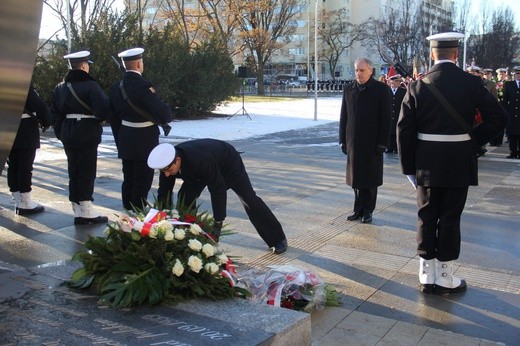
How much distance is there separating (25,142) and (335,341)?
5193 mm

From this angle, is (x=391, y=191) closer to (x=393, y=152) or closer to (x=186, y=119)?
(x=393, y=152)

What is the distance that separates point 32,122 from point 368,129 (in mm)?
4127

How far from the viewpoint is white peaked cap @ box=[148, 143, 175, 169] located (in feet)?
14.9

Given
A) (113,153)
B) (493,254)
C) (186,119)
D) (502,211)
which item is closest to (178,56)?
(186,119)

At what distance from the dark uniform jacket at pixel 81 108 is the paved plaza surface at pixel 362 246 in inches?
40.6

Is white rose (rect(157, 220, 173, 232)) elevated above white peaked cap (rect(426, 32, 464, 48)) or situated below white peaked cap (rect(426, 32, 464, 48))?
below

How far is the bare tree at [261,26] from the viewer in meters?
50.0

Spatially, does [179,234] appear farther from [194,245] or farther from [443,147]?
[443,147]

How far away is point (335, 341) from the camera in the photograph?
398cm

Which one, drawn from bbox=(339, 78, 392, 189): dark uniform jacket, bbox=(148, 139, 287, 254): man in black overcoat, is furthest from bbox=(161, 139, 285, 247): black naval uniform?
bbox=(339, 78, 392, 189): dark uniform jacket

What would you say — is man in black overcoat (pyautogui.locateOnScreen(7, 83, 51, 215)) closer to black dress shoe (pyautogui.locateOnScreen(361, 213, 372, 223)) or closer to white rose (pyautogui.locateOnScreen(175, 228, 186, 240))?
black dress shoe (pyautogui.locateOnScreen(361, 213, 372, 223))

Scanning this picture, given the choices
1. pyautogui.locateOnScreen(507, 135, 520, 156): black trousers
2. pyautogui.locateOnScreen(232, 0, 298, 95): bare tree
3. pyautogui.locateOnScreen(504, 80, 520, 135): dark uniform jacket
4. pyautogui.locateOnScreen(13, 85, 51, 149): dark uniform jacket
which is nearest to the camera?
pyautogui.locateOnScreen(13, 85, 51, 149): dark uniform jacket

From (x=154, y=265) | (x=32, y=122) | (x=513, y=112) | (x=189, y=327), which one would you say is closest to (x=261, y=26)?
(x=513, y=112)

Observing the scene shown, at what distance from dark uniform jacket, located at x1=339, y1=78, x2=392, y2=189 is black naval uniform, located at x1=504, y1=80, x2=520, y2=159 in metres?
6.76
